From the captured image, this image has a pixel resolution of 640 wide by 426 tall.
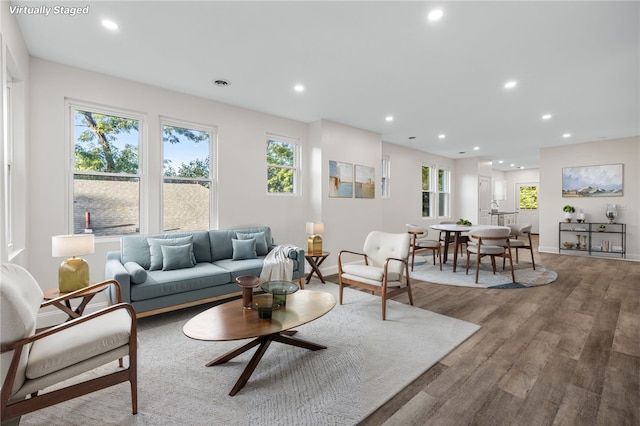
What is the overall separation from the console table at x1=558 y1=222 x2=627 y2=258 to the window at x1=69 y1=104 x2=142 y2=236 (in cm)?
921

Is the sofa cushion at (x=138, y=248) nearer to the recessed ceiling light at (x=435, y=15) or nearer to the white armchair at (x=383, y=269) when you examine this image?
the white armchair at (x=383, y=269)

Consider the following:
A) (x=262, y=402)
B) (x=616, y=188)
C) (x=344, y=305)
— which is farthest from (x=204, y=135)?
(x=616, y=188)

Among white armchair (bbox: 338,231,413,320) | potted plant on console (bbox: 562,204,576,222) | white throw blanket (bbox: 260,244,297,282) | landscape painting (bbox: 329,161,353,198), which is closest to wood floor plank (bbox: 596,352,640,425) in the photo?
white armchair (bbox: 338,231,413,320)

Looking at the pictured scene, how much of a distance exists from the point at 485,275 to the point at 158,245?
16.8 feet

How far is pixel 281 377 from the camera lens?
2201 mm

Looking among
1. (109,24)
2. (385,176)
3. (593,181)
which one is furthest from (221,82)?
(593,181)

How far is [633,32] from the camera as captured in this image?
8.72 feet

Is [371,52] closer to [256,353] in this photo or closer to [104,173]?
[256,353]

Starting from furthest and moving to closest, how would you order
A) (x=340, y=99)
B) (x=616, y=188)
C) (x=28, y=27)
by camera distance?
(x=616, y=188) < (x=340, y=99) < (x=28, y=27)

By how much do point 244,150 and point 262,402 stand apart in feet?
12.3

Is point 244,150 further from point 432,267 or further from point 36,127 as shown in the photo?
point 432,267

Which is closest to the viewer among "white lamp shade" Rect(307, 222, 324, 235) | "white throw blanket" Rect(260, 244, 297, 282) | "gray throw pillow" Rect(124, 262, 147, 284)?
"gray throw pillow" Rect(124, 262, 147, 284)

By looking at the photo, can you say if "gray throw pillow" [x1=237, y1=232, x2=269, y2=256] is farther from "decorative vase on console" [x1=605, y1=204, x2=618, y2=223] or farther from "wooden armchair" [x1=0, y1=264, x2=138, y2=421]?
"decorative vase on console" [x1=605, y1=204, x2=618, y2=223]

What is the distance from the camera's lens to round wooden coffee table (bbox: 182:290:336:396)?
200 cm
